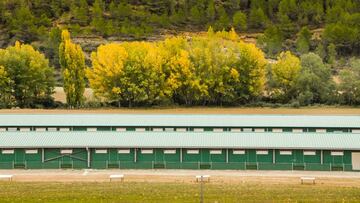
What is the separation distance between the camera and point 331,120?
7025cm

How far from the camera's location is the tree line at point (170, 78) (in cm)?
10462

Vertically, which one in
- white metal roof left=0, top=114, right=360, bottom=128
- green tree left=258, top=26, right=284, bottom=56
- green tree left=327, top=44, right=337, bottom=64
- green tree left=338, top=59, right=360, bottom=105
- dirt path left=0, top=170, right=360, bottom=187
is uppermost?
green tree left=258, top=26, right=284, bottom=56

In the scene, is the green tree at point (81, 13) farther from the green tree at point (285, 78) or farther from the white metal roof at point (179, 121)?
the white metal roof at point (179, 121)

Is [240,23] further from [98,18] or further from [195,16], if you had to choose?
[98,18]

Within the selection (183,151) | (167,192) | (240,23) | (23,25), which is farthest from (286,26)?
(167,192)

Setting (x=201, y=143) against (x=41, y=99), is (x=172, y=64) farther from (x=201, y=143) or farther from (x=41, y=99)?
(x=201, y=143)

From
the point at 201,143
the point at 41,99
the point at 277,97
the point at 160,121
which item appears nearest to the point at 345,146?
the point at 201,143

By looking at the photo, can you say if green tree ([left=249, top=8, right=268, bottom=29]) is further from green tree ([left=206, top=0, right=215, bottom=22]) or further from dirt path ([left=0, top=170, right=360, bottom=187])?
dirt path ([left=0, top=170, right=360, bottom=187])

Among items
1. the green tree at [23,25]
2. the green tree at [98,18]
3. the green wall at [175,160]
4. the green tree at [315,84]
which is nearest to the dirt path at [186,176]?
the green wall at [175,160]

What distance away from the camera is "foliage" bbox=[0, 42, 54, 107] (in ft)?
342

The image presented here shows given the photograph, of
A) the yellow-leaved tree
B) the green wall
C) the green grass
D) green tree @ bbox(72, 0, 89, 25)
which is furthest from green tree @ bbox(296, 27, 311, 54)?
the green grass

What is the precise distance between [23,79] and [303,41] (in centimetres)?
6689

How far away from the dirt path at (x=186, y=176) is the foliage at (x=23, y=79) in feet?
167

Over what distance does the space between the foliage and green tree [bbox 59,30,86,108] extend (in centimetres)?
546
